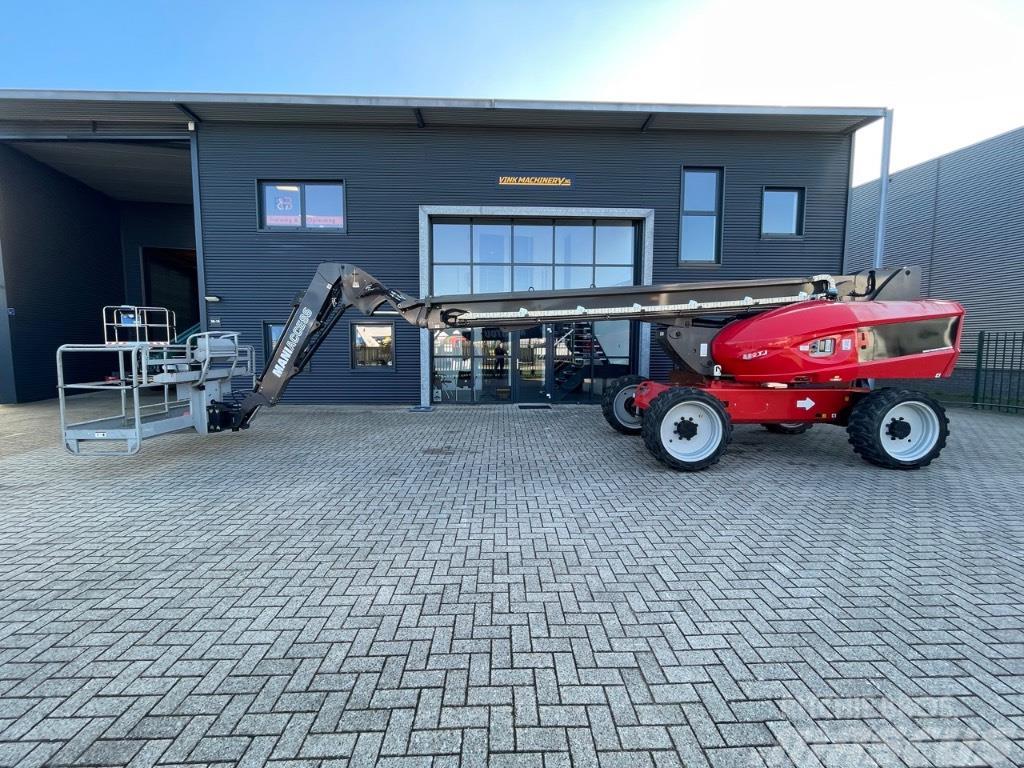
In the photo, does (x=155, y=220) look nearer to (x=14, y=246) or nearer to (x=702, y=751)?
A: (x=14, y=246)

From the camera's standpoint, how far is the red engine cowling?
6.19 metres

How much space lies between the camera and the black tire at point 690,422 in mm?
6078

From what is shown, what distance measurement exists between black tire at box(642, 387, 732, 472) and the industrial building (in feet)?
20.0

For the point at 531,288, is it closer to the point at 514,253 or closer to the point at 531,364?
the point at 514,253

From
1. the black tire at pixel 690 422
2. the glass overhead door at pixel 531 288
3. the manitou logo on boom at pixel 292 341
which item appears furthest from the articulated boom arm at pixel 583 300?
the glass overhead door at pixel 531 288

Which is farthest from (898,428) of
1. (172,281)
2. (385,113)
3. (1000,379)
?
(172,281)

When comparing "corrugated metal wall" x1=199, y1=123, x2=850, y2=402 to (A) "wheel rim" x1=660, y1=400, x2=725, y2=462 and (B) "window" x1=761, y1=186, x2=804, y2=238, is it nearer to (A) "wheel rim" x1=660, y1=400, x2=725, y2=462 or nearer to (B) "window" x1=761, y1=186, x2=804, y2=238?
(B) "window" x1=761, y1=186, x2=804, y2=238

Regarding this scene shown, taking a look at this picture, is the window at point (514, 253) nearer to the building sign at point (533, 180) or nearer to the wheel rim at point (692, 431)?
the building sign at point (533, 180)

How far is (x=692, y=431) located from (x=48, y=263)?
19.8 m

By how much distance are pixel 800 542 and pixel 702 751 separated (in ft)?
8.93

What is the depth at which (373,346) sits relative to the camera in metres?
12.3

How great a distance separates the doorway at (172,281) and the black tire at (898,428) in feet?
67.9

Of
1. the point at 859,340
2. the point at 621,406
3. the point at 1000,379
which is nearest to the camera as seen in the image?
the point at 859,340

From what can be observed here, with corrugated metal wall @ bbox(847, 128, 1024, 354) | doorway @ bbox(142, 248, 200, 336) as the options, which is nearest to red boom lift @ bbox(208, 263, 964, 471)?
corrugated metal wall @ bbox(847, 128, 1024, 354)
